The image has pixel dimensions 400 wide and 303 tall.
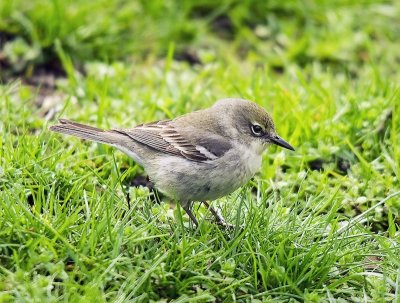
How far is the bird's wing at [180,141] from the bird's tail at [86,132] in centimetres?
14

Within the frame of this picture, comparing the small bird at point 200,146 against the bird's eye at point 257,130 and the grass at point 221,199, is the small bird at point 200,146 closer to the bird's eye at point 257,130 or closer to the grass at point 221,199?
the bird's eye at point 257,130

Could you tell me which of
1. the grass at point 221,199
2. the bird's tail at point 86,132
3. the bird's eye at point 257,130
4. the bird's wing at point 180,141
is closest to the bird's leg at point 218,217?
the grass at point 221,199

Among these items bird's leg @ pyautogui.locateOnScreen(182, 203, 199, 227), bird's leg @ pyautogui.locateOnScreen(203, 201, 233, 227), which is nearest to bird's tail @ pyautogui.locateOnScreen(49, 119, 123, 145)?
bird's leg @ pyautogui.locateOnScreen(182, 203, 199, 227)

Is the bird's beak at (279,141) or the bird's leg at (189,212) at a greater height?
the bird's beak at (279,141)

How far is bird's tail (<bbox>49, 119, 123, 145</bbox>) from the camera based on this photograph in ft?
19.8

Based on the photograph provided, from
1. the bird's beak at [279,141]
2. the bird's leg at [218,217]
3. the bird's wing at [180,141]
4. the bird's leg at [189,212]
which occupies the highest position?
the bird's wing at [180,141]

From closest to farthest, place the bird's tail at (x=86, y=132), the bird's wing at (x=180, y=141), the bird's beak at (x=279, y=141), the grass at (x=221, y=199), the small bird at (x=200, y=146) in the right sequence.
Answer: the grass at (x=221, y=199) < the small bird at (x=200, y=146) < the bird's wing at (x=180, y=141) < the bird's tail at (x=86, y=132) < the bird's beak at (x=279, y=141)

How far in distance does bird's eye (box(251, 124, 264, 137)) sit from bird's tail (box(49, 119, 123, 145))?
44.5 inches

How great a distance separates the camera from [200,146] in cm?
596

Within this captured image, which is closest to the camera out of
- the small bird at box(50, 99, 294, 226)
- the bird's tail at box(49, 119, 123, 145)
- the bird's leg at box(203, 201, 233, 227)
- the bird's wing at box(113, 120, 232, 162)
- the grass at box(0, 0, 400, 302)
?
the grass at box(0, 0, 400, 302)

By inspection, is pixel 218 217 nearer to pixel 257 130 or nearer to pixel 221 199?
pixel 221 199

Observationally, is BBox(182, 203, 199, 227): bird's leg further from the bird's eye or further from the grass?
the bird's eye

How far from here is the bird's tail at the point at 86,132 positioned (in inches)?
237

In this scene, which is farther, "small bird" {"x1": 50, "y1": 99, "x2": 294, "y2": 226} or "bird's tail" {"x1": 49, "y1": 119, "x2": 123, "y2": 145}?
"bird's tail" {"x1": 49, "y1": 119, "x2": 123, "y2": 145}
